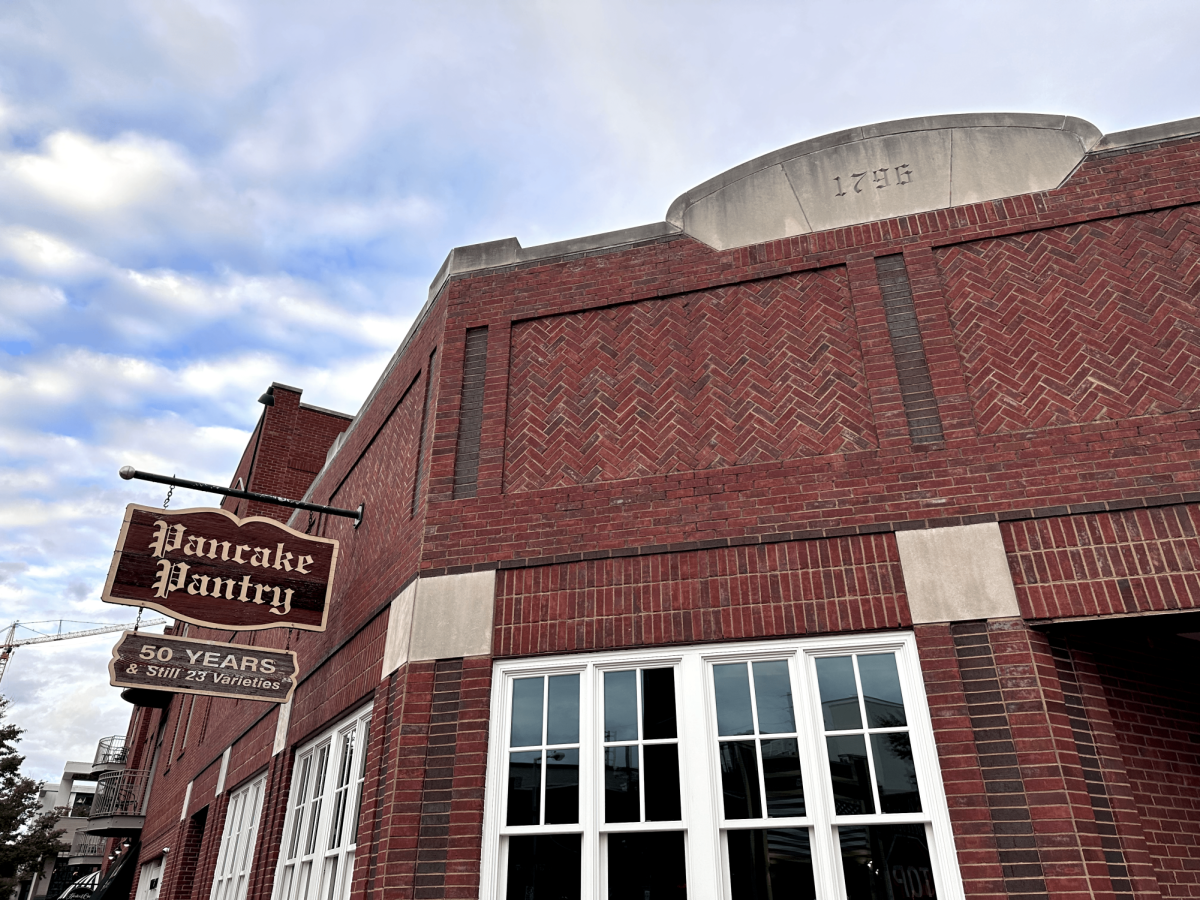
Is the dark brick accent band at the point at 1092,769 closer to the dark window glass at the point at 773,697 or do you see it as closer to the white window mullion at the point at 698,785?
the dark window glass at the point at 773,697

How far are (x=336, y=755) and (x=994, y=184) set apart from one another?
8048 mm

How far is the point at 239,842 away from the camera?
11.1 m

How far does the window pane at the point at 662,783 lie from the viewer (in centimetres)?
596

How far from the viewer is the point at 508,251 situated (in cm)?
868

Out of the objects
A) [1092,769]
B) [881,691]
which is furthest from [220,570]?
[1092,769]

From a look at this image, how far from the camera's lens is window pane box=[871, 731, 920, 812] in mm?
5555

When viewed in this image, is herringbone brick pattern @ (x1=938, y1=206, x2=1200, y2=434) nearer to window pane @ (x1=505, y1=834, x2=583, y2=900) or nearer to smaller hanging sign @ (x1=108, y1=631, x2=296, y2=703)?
window pane @ (x1=505, y1=834, x2=583, y2=900)

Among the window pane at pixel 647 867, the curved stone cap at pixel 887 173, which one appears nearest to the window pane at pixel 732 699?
the window pane at pixel 647 867

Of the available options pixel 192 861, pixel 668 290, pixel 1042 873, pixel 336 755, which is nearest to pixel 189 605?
pixel 336 755

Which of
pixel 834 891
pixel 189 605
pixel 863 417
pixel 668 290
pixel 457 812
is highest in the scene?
pixel 668 290

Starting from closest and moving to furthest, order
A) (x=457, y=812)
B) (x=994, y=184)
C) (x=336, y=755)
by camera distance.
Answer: (x=457, y=812)
(x=994, y=184)
(x=336, y=755)

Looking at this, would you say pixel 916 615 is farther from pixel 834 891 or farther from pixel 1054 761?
pixel 834 891

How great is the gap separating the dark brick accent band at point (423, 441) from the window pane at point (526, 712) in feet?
6.90

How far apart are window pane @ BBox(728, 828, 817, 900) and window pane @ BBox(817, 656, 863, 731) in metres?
0.76
